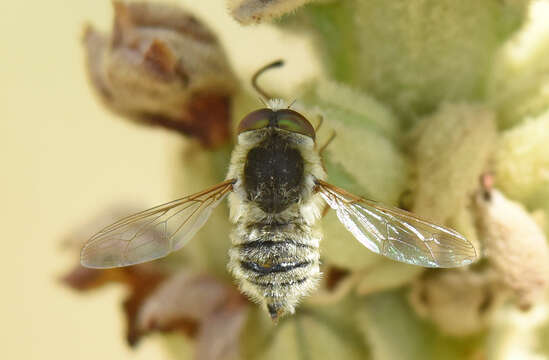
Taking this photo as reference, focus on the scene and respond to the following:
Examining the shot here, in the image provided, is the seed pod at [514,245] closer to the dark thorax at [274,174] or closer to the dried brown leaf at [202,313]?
the dark thorax at [274,174]

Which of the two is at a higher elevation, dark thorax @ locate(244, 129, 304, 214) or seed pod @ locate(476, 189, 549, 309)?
dark thorax @ locate(244, 129, 304, 214)

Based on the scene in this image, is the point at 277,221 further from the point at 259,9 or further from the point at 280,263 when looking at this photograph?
the point at 259,9

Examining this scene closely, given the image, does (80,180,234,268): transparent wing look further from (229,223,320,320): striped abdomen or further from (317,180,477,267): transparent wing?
(317,180,477,267): transparent wing

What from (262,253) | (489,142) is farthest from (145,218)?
(489,142)

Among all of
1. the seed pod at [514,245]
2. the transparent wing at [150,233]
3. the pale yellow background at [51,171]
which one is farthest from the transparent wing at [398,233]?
the pale yellow background at [51,171]

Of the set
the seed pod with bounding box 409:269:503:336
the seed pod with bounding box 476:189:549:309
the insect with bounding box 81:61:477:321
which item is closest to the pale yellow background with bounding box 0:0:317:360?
the insect with bounding box 81:61:477:321

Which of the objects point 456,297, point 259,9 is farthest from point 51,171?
point 259,9

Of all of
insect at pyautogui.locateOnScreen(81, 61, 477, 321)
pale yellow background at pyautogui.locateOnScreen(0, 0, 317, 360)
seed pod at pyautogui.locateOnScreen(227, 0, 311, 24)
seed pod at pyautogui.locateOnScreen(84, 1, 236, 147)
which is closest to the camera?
seed pod at pyautogui.locateOnScreen(227, 0, 311, 24)
